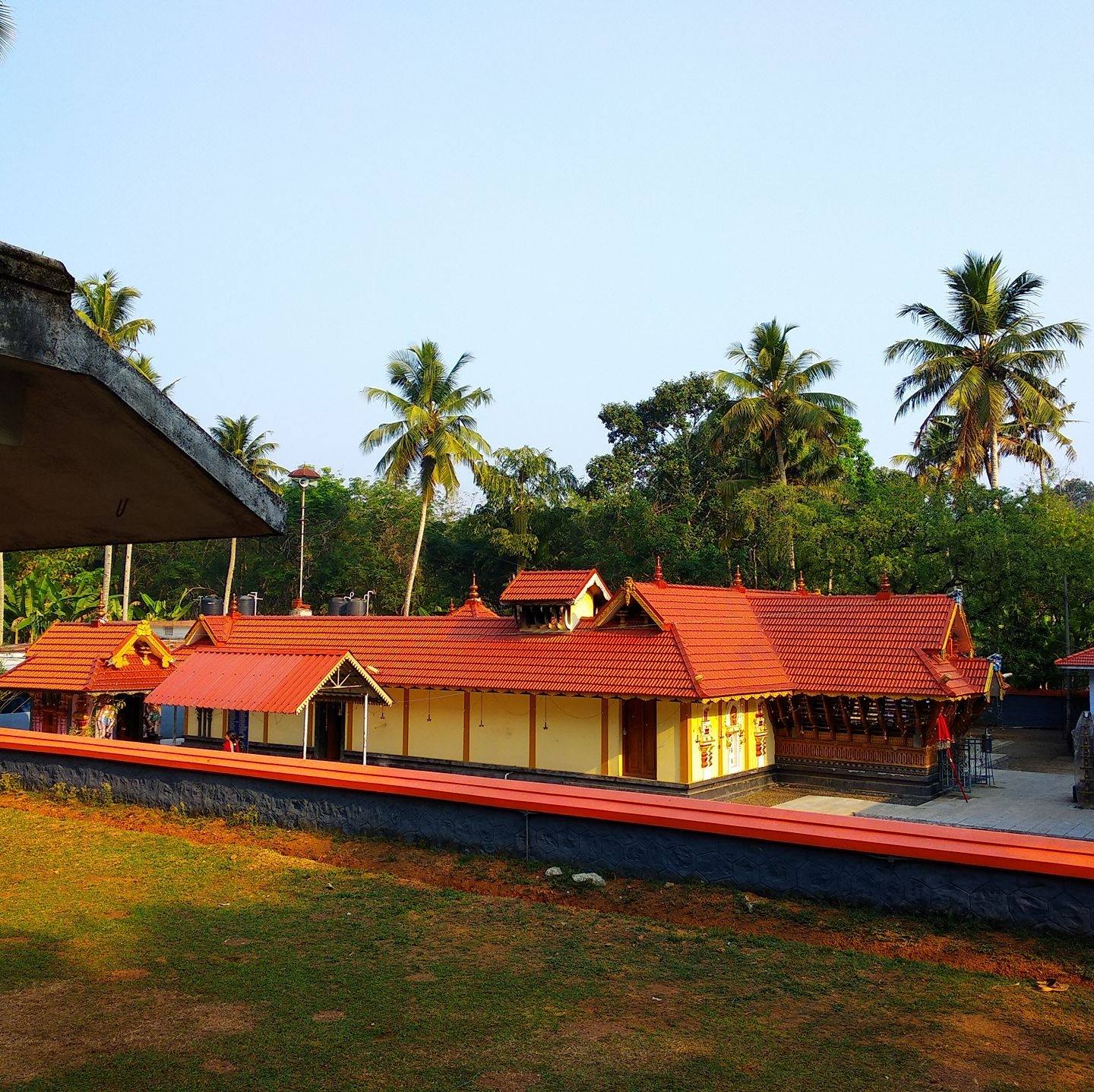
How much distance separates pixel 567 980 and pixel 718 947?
5.25ft

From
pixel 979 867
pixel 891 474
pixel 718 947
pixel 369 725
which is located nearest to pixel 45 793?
pixel 369 725

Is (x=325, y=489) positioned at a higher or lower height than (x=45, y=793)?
higher

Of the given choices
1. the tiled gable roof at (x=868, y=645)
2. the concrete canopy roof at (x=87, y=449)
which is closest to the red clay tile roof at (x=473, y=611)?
the tiled gable roof at (x=868, y=645)

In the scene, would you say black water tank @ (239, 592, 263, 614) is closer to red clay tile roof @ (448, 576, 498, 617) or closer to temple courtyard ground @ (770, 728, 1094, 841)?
red clay tile roof @ (448, 576, 498, 617)

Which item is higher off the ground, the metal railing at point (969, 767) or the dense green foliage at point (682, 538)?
the dense green foliage at point (682, 538)

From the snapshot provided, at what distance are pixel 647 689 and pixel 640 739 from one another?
1.43 meters

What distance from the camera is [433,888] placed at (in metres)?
10.6

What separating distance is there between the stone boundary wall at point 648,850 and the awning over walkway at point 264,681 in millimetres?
4566

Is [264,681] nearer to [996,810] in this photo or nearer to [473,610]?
[473,610]

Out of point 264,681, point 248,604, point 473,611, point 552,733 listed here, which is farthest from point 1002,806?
point 248,604

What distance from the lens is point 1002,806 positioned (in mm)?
19812

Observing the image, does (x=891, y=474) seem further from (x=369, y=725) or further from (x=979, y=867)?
(x=979, y=867)

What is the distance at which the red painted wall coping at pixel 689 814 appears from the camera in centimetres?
869

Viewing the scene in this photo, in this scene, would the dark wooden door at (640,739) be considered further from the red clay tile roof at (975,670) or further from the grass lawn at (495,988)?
the grass lawn at (495,988)
